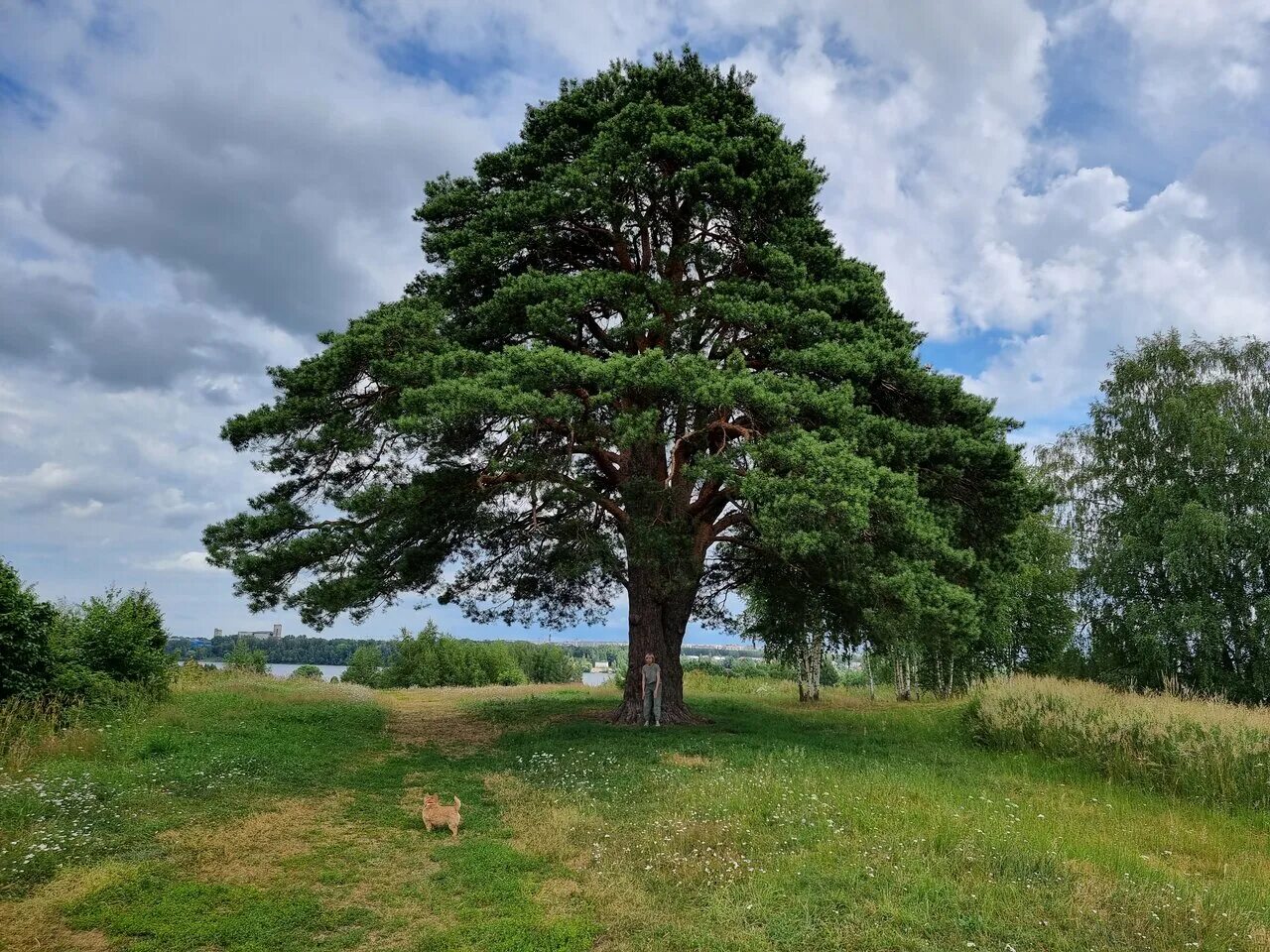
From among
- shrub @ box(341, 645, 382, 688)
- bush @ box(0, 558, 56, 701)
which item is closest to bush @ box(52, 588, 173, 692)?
bush @ box(0, 558, 56, 701)

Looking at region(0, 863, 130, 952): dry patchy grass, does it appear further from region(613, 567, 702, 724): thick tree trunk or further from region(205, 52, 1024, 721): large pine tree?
region(613, 567, 702, 724): thick tree trunk

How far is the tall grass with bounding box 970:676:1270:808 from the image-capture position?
10289 mm

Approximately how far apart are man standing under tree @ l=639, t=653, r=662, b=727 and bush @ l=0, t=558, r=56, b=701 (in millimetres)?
10163

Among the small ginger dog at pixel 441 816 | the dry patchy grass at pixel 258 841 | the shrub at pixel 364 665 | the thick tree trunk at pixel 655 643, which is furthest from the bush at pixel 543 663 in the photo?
the small ginger dog at pixel 441 816

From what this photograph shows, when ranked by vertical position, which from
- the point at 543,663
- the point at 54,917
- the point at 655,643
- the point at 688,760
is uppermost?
the point at 655,643

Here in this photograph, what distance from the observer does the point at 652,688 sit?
14914mm

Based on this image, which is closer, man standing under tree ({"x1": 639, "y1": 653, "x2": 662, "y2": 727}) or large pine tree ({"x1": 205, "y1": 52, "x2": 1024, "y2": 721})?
large pine tree ({"x1": 205, "y1": 52, "x2": 1024, "y2": 721})

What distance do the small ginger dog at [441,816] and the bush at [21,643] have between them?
781 cm

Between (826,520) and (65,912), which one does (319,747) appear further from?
(826,520)

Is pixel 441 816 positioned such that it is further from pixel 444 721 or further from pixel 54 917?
pixel 444 721

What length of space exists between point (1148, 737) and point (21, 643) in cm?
1747

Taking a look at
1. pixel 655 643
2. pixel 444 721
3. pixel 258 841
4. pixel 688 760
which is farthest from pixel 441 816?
pixel 444 721

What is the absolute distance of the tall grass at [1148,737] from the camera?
10.3 meters

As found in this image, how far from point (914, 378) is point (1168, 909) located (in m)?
10.1
